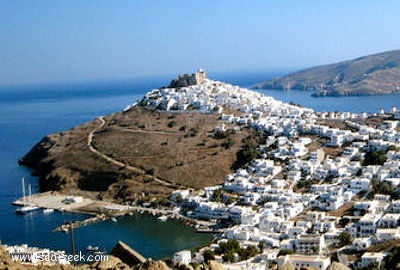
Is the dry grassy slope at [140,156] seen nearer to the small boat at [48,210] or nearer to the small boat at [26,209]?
the small boat at [48,210]

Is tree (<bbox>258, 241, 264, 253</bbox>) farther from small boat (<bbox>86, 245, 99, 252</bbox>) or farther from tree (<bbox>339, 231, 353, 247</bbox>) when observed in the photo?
small boat (<bbox>86, 245, 99, 252</bbox>)

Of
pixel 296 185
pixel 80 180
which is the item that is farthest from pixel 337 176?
pixel 80 180

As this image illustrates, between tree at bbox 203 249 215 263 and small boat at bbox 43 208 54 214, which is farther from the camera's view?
small boat at bbox 43 208 54 214

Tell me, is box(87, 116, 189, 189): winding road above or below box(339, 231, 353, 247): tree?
above

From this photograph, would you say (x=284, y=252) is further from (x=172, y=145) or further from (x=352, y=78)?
(x=352, y=78)

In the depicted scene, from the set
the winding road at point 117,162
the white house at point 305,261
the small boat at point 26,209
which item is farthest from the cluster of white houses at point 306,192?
the small boat at point 26,209

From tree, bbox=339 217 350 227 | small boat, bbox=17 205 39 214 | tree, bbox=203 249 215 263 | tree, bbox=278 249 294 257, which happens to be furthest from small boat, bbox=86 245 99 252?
tree, bbox=339 217 350 227

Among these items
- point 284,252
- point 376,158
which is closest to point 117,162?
point 376,158
